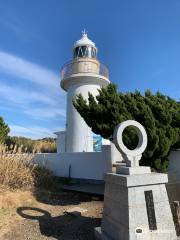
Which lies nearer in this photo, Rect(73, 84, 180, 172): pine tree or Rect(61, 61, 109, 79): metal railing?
Rect(73, 84, 180, 172): pine tree

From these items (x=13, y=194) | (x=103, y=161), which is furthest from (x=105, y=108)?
(x=13, y=194)

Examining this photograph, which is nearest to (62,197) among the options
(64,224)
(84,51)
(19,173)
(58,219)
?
(19,173)

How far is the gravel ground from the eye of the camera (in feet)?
18.0

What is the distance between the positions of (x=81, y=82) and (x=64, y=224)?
29.0 feet

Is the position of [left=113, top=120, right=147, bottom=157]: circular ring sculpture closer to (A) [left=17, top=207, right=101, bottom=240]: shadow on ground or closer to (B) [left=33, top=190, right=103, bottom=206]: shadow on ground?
(A) [left=17, top=207, right=101, bottom=240]: shadow on ground

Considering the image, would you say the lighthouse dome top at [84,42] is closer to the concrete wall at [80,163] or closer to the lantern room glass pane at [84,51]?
the lantern room glass pane at [84,51]

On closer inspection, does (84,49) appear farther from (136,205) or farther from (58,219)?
(136,205)

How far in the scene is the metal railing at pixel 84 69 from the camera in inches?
542

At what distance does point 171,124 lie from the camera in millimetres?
7832

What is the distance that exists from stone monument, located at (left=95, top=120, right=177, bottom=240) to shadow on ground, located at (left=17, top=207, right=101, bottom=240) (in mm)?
749

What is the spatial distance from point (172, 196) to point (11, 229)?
4080mm

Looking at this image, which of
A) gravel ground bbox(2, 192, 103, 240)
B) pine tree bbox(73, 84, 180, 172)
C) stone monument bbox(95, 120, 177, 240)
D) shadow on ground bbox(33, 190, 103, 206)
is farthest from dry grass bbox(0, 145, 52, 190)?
stone monument bbox(95, 120, 177, 240)

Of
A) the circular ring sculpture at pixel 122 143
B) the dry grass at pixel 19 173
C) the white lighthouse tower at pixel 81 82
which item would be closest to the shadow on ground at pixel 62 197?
the dry grass at pixel 19 173

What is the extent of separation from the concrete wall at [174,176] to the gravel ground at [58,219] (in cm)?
202
